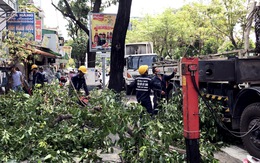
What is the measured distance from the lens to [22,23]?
52.8ft

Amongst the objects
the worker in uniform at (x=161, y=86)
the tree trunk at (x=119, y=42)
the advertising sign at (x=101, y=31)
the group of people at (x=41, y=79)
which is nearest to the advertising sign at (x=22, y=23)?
the group of people at (x=41, y=79)

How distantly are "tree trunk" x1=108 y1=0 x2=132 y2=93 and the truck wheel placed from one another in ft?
17.5

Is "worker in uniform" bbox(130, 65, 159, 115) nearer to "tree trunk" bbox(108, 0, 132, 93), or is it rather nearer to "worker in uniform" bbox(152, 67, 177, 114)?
"worker in uniform" bbox(152, 67, 177, 114)

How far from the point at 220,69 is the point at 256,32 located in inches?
59.9

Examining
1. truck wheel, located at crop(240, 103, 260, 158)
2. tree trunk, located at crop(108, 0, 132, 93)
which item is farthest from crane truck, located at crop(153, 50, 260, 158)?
tree trunk, located at crop(108, 0, 132, 93)

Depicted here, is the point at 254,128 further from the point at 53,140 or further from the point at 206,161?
the point at 53,140

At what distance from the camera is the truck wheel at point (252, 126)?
5.09 metres

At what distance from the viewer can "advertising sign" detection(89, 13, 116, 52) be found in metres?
14.6

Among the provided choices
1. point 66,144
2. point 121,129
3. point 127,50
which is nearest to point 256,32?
point 121,129

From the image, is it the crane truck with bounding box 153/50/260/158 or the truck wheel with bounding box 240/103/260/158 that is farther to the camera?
the truck wheel with bounding box 240/103/260/158

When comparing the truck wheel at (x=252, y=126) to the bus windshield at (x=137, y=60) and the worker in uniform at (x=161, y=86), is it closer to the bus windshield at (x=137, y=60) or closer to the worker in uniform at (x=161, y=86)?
the worker in uniform at (x=161, y=86)

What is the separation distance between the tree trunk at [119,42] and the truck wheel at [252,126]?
5347 millimetres

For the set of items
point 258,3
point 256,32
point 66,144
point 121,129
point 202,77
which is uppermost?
point 258,3

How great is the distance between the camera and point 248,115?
17.5ft
